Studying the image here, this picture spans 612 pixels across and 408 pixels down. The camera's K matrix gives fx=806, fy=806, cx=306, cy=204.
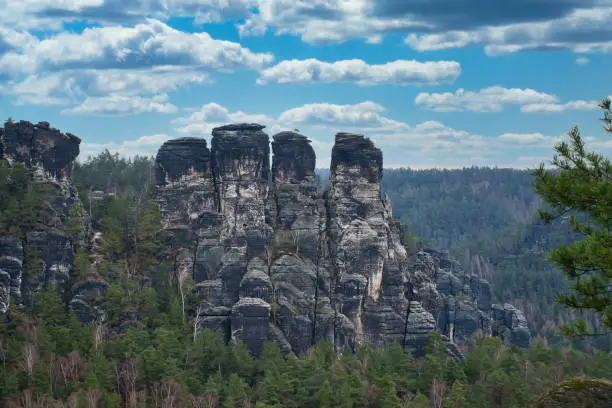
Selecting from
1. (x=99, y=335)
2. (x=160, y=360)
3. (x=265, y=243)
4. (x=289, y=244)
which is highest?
(x=265, y=243)

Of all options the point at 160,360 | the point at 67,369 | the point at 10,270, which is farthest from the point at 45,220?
the point at 160,360

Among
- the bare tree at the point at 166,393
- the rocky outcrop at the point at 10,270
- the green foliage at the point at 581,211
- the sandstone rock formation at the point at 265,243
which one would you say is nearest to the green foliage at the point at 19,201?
the sandstone rock formation at the point at 265,243

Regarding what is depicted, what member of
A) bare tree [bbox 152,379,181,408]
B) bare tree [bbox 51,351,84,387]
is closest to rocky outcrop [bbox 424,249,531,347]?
bare tree [bbox 152,379,181,408]

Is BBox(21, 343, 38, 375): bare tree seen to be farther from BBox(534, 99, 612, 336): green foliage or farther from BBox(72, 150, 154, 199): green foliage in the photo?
BBox(534, 99, 612, 336): green foliage

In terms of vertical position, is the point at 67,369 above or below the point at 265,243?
below

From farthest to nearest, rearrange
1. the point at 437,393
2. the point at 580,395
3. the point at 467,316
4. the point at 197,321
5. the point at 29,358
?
the point at 467,316 < the point at 197,321 < the point at 437,393 < the point at 29,358 < the point at 580,395

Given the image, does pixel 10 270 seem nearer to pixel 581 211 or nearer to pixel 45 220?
pixel 45 220

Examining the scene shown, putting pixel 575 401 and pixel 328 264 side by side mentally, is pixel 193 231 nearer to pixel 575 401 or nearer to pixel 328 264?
pixel 328 264
